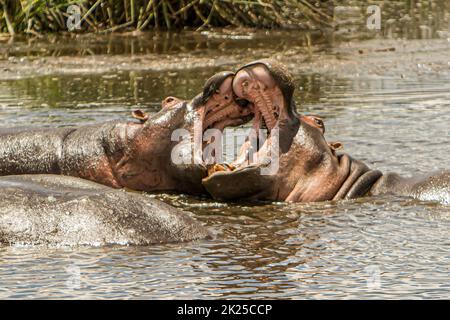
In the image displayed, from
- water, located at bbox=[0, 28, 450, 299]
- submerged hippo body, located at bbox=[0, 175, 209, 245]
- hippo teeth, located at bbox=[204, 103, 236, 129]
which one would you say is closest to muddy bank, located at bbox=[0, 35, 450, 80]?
water, located at bbox=[0, 28, 450, 299]

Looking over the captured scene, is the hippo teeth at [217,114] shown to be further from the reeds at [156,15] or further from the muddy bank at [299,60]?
the reeds at [156,15]

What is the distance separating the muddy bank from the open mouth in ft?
16.6

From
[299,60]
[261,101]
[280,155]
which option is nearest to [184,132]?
[261,101]

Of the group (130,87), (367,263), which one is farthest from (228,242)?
(130,87)

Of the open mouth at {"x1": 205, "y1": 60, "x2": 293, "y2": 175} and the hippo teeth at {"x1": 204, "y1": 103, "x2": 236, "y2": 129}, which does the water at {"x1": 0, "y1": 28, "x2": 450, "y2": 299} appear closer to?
the open mouth at {"x1": 205, "y1": 60, "x2": 293, "y2": 175}

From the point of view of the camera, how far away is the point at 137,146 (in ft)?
24.7

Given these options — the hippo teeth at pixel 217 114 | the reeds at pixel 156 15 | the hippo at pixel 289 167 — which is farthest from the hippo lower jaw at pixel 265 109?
the reeds at pixel 156 15

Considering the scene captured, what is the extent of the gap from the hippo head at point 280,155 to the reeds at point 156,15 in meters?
8.11

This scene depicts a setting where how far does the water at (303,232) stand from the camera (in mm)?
5539

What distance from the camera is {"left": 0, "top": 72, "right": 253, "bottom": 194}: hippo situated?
743cm

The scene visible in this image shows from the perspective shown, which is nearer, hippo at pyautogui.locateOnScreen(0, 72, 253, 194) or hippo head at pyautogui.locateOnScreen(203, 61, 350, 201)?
hippo head at pyautogui.locateOnScreen(203, 61, 350, 201)

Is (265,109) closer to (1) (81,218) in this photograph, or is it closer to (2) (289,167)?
(2) (289,167)

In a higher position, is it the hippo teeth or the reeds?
the hippo teeth

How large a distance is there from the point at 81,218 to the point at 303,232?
1.27m
